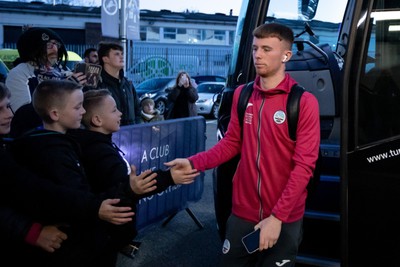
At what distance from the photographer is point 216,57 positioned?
3281 cm

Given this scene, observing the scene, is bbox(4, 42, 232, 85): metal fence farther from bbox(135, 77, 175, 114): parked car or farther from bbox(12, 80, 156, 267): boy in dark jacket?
bbox(12, 80, 156, 267): boy in dark jacket

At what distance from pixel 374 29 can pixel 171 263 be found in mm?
2606

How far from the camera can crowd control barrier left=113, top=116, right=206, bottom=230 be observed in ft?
13.4

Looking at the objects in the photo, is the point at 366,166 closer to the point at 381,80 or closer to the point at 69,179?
the point at 381,80

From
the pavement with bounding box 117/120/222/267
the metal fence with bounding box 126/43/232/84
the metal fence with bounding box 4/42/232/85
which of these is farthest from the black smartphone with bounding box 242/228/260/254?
the metal fence with bounding box 126/43/232/84

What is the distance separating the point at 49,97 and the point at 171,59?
28.9 meters

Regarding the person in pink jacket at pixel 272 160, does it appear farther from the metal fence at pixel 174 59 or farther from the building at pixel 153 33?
the metal fence at pixel 174 59

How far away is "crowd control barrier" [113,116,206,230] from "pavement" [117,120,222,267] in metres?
0.18

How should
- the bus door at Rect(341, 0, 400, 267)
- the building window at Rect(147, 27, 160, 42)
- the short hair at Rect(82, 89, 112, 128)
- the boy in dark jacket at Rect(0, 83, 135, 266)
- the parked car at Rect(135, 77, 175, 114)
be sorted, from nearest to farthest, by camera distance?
the boy in dark jacket at Rect(0, 83, 135, 266) < the bus door at Rect(341, 0, 400, 267) < the short hair at Rect(82, 89, 112, 128) < the parked car at Rect(135, 77, 175, 114) < the building window at Rect(147, 27, 160, 42)

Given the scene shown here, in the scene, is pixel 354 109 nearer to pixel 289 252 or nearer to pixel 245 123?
pixel 245 123

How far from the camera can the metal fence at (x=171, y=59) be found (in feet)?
93.2

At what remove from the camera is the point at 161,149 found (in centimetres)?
450

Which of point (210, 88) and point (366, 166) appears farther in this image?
point (210, 88)

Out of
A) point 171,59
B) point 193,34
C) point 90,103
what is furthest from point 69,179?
point 193,34
